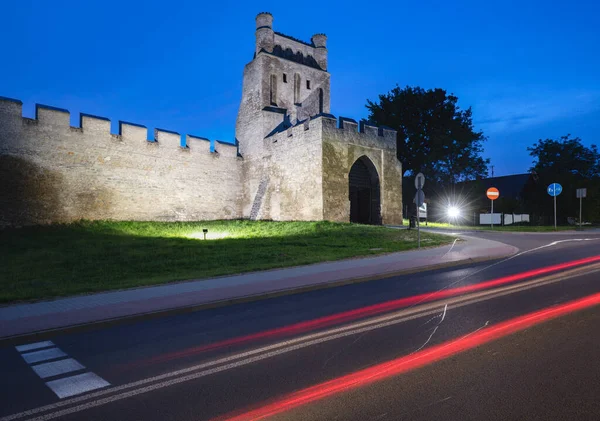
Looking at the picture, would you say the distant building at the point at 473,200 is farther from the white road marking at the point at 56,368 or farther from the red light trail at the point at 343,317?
the white road marking at the point at 56,368

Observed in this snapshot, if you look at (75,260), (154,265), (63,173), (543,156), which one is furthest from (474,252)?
(543,156)

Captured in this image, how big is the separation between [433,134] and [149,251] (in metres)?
35.5

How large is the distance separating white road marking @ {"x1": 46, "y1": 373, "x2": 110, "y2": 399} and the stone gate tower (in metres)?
19.8

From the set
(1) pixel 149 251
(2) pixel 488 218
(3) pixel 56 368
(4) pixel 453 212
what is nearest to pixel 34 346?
(3) pixel 56 368

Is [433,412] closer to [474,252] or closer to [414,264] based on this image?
[414,264]

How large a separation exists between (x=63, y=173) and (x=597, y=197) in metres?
38.4

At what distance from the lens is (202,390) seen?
3615 mm

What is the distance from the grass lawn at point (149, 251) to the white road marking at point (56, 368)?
4.24 meters

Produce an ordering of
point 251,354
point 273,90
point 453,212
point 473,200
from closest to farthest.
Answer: point 251,354 → point 273,90 → point 453,212 → point 473,200

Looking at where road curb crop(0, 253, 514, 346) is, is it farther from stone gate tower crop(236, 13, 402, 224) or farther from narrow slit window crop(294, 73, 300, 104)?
narrow slit window crop(294, 73, 300, 104)

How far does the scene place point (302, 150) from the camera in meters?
25.0

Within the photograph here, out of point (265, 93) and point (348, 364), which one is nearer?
point (348, 364)

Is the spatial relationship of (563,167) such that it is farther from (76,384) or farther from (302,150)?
(76,384)

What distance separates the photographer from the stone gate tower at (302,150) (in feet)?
79.1
